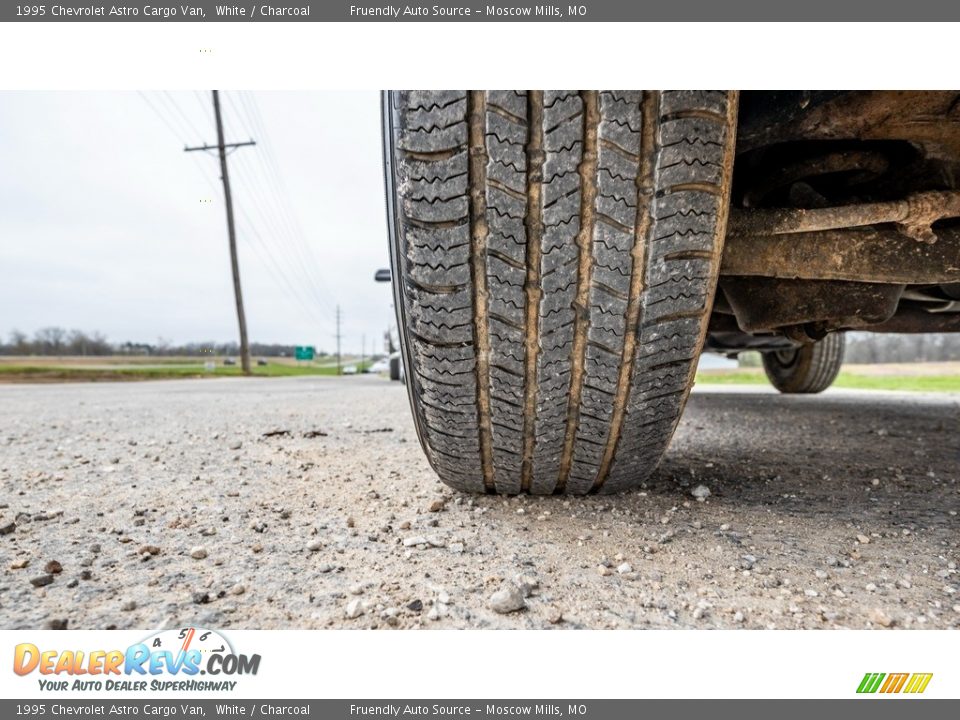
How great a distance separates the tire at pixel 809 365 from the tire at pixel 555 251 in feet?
10.9

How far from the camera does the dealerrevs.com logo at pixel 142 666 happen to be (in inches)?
22.8

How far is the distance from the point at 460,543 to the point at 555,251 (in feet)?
1.74

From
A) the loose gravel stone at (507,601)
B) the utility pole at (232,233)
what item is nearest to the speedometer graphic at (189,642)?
the loose gravel stone at (507,601)

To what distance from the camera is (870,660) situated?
0.59 m

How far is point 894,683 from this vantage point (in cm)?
58

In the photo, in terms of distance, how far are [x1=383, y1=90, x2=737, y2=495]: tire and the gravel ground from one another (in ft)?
0.74

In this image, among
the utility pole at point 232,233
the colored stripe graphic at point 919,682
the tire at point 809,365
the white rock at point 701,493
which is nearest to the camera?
the colored stripe graphic at point 919,682

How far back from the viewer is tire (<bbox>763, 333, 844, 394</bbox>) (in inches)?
142

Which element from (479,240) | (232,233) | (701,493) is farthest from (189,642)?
(232,233)

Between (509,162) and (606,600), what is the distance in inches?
25.2

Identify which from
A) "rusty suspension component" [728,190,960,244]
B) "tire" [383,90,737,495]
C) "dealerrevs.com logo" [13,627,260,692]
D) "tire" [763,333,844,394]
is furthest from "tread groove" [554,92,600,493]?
"tire" [763,333,844,394]

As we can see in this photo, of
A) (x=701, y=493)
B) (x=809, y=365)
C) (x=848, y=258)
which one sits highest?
(x=848, y=258)

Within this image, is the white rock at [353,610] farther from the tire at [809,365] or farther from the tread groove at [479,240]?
the tire at [809,365]

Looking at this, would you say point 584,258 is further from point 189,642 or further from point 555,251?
point 189,642
